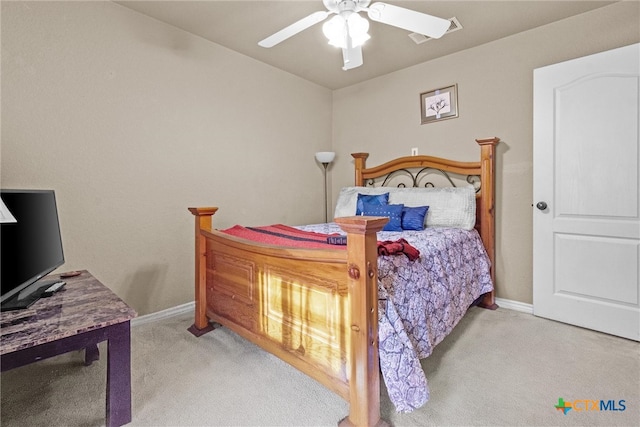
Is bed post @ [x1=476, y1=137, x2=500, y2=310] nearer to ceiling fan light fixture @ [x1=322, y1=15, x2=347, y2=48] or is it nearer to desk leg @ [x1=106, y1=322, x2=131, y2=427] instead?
ceiling fan light fixture @ [x1=322, y1=15, x2=347, y2=48]

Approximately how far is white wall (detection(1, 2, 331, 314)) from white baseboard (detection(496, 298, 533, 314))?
2389 mm

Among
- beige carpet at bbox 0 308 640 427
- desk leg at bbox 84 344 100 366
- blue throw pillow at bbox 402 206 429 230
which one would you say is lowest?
beige carpet at bbox 0 308 640 427

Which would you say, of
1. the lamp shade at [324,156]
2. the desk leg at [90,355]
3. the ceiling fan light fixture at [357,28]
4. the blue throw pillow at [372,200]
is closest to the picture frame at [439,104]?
the blue throw pillow at [372,200]

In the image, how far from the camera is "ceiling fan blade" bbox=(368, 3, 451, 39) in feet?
5.54

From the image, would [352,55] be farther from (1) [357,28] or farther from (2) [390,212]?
(2) [390,212]

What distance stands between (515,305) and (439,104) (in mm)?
2011

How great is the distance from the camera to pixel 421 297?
5.49 feet

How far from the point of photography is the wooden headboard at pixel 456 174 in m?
2.81

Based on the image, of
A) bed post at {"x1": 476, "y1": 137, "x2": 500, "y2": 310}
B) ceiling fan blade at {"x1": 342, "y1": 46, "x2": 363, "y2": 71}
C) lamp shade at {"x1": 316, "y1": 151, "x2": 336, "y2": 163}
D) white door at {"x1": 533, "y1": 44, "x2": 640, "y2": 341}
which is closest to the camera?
ceiling fan blade at {"x1": 342, "y1": 46, "x2": 363, "y2": 71}

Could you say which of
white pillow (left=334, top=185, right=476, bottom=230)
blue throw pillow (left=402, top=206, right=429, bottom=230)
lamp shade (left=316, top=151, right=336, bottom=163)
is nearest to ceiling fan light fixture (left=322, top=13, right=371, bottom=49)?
blue throw pillow (left=402, top=206, right=429, bottom=230)

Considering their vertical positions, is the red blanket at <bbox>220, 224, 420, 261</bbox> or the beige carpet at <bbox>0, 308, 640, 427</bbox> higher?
the red blanket at <bbox>220, 224, 420, 261</bbox>

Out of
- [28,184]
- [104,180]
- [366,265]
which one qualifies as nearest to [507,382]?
[366,265]

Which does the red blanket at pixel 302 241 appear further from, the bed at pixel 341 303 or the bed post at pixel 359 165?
the bed post at pixel 359 165

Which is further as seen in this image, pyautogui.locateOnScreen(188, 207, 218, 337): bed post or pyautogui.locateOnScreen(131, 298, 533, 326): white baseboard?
pyautogui.locateOnScreen(131, 298, 533, 326): white baseboard
